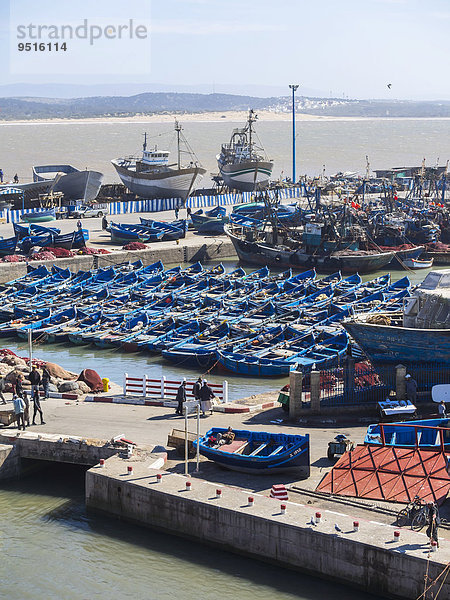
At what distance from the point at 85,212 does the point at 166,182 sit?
855 cm

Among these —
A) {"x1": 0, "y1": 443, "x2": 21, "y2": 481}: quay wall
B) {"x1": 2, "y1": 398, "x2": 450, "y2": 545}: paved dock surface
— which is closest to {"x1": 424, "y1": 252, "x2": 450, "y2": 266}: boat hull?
{"x1": 2, "y1": 398, "x2": 450, "y2": 545}: paved dock surface

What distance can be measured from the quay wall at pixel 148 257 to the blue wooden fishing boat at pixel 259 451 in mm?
32133

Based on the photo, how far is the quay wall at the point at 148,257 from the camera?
53.3m

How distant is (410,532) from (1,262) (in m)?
39.8

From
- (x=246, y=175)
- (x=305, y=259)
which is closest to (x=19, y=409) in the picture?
(x=305, y=259)

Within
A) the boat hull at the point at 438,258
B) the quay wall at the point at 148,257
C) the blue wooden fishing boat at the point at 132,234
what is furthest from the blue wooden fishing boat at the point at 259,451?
the boat hull at the point at 438,258

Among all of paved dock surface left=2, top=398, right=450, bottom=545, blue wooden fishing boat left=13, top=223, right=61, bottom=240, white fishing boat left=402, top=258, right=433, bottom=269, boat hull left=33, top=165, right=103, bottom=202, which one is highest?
boat hull left=33, top=165, right=103, bottom=202

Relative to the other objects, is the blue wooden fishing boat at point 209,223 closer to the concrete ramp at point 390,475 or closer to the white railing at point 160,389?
the white railing at point 160,389

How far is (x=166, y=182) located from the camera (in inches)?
3056

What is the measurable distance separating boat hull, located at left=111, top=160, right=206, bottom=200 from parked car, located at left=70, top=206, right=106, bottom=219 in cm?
673

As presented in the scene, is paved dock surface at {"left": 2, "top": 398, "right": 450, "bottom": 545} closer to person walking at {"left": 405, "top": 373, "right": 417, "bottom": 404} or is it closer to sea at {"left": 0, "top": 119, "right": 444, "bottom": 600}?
sea at {"left": 0, "top": 119, "right": 444, "bottom": 600}

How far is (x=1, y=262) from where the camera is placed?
54375 mm

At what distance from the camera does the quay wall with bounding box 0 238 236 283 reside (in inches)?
2099

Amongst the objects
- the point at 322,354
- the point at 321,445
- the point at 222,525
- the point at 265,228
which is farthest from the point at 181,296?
the point at 222,525
